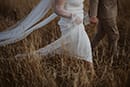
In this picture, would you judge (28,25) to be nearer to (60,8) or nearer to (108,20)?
(108,20)

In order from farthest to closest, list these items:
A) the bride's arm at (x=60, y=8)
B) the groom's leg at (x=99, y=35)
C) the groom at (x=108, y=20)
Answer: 1. the groom's leg at (x=99, y=35)
2. the groom at (x=108, y=20)
3. the bride's arm at (x=60, y=8)

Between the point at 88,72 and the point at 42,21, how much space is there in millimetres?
912

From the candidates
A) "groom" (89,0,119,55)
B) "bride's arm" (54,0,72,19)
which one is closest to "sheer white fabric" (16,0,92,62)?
"bride's arm" (54,0,72,19)

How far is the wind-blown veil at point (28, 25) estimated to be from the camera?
14.6 ft

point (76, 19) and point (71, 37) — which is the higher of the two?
point (76, 19)

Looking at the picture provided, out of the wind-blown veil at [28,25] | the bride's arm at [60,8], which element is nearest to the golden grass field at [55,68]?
the wind-blown veil at [28,25]

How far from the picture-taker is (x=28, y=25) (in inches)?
187

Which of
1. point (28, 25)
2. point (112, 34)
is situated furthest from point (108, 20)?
point (28, 25)

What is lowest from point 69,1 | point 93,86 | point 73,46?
point 93,86

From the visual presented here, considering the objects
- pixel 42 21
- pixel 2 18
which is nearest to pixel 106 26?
pixel 42 21

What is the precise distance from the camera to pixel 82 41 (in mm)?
3857

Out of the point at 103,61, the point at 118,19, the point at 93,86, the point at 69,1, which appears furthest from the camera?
the point at 118,19

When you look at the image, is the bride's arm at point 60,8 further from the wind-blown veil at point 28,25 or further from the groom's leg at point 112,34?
the groom's leg at point 112,34

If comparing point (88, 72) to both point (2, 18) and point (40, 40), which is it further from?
point (2, 18)
